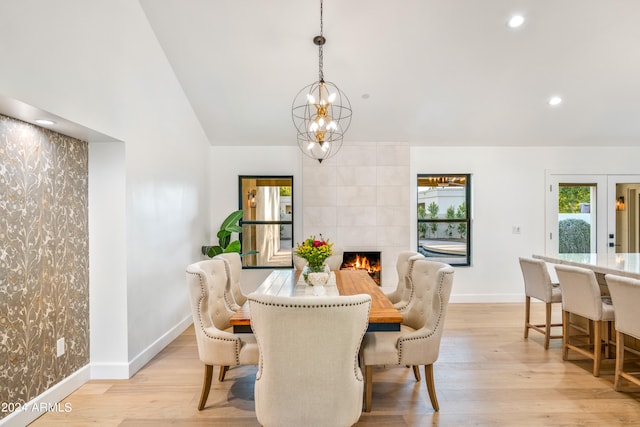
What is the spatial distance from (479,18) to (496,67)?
0.80 m

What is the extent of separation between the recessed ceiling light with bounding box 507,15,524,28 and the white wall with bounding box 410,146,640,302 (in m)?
2.28

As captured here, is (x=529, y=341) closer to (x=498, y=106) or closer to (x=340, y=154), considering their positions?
(x=498, y=106)

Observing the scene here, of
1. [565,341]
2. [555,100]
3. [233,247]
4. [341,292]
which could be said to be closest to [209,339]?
[341,292]

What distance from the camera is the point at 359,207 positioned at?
5.68 m

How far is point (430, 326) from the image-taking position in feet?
8.47

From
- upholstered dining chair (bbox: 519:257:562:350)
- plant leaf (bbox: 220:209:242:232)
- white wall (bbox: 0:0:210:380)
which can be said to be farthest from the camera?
plant leaf (bbox: 220:209:242:232)

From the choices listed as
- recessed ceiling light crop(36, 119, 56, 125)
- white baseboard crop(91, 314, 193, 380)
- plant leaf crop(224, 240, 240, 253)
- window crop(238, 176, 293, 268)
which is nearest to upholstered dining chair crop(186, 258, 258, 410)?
white baseboard crop(91, 314, 193, 380)

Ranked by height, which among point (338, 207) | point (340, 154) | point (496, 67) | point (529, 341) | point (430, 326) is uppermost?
point (496, 67)

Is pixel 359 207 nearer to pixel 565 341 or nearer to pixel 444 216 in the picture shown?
pixel 444 216

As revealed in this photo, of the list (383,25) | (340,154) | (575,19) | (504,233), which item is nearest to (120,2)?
(383,25)

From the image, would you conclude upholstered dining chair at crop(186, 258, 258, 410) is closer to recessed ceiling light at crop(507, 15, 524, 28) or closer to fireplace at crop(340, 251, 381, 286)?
fireplace at crop(340, 251, 381, 286)

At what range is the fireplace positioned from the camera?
5.77 meters

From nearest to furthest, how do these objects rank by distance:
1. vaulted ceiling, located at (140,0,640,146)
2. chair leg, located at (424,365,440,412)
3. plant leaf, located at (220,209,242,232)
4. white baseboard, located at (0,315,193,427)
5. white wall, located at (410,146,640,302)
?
white baseboard, located at (0,315,193,427)
chair leg, located at (424,365,440,412)
vaulted ceiling, located at (140,0,640,146)
plant leaf, located at (220,209,242,232)
white wall, located at (410,146,640,302)

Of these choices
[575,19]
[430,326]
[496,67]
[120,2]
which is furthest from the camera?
[496,67]
